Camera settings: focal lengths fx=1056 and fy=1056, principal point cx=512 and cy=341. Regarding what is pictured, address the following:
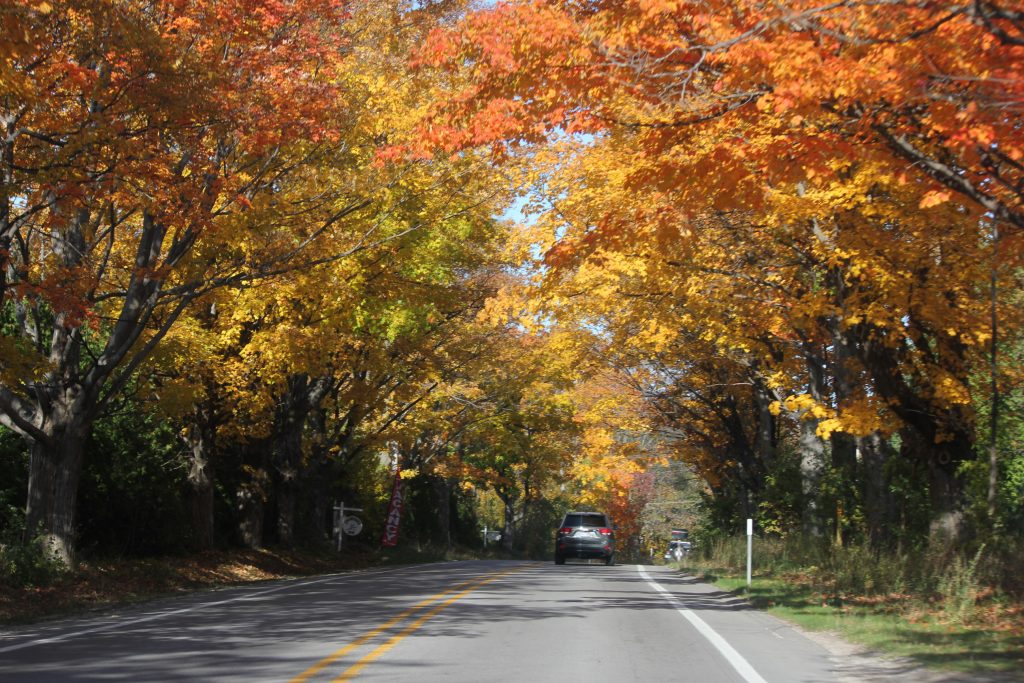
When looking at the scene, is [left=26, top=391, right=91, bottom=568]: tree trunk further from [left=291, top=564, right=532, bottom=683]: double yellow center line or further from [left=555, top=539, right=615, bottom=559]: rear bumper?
[left=555, top=539, right=615, bottom=559]: rear bumper

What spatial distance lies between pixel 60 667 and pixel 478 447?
41.4 meters

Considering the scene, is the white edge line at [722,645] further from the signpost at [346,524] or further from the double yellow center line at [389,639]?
the signpost at [346,524]

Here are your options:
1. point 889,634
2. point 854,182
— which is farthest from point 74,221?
point 889,634

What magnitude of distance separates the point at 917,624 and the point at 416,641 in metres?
6.50

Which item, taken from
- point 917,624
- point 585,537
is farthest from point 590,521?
point 917,624

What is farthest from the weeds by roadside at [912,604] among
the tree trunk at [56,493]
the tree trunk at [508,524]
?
the tree trunk at [508,524]

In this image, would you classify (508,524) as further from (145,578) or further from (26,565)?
(26,565)

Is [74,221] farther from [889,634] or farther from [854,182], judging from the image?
[889,634]

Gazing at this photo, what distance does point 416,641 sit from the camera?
11609mm

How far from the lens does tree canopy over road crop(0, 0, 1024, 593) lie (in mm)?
10664

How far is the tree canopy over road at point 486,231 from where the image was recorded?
35.0 feet

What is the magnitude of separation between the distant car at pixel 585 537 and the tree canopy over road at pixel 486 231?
6602 millimetres

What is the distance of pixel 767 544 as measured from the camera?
2639 centimetres

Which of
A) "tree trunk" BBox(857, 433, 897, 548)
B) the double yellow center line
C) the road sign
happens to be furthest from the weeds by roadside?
the road sign
